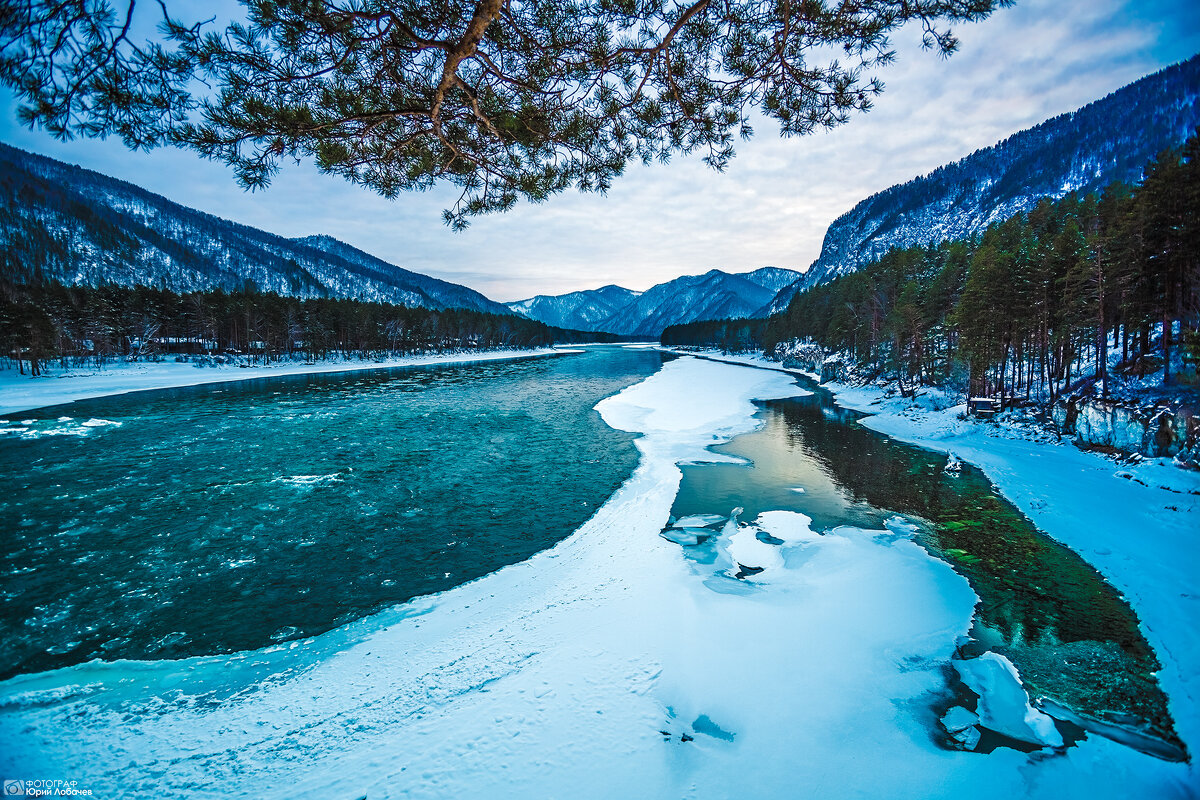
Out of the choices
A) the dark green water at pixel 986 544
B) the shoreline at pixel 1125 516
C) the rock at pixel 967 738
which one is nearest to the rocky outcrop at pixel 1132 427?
the shoreline at pixel 1125 516

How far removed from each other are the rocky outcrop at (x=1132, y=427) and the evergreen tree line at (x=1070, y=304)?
7.49 ft

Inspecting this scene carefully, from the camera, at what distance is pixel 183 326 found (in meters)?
77.4

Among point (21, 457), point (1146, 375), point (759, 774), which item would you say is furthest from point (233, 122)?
point (1146, 375)

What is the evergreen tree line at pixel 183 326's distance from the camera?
5041 centimetres

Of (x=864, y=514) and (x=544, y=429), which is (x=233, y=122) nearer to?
(x=864, y=514)

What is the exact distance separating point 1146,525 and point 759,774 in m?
14.5

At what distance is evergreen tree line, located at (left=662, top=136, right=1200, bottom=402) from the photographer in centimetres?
2088

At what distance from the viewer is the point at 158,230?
189 m

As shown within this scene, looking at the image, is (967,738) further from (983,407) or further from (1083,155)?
(1083,155)

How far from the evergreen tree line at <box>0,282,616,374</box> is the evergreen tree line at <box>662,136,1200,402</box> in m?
88.5

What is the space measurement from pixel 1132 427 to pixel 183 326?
11549 centimetres

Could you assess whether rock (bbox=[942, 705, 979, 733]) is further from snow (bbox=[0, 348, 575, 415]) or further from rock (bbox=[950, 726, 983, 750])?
snow (bbox=[0, 348, 575, 415])

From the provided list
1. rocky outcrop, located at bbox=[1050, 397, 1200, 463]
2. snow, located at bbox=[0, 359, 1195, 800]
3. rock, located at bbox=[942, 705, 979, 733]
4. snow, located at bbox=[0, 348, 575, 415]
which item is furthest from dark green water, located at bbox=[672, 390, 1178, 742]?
snow, located at bbox=[0, 348, 575, 415]

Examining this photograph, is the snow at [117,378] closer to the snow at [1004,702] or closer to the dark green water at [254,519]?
the dark green water at [254,519]
